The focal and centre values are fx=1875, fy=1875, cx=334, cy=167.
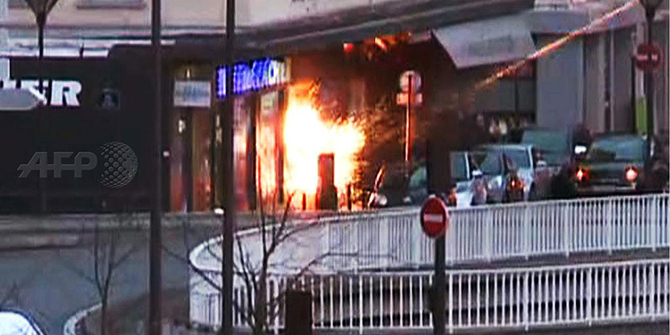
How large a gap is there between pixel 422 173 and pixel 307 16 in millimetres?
5862

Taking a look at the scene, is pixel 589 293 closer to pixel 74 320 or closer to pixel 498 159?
pixel 74 320

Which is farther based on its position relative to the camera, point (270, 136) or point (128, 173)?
point (270, 136)

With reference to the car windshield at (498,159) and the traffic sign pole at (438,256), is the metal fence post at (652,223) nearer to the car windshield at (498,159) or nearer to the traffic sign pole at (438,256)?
the traffic sign pole at (438,256)

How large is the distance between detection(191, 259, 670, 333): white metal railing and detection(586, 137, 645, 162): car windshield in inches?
572

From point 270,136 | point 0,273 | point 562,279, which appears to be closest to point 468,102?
point 270,136

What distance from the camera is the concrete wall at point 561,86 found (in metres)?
54.4

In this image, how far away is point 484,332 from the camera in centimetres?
2081

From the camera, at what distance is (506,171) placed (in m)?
37.2

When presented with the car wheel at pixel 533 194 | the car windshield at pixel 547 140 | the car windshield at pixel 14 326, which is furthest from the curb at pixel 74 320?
the car windshield at pixel 547 140

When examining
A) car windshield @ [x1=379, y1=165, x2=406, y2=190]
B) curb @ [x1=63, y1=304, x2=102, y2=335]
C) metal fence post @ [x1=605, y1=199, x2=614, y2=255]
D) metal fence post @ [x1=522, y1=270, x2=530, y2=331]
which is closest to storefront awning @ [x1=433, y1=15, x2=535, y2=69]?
car windshield @ [x1=379, y1=165, x2=406, y2=190]

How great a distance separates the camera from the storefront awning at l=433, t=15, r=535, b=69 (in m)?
43.8

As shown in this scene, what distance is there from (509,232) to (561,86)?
32.3 m

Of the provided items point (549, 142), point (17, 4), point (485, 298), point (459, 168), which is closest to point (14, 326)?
point (485, 298)

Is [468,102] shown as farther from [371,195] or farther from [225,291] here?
[225,291]
